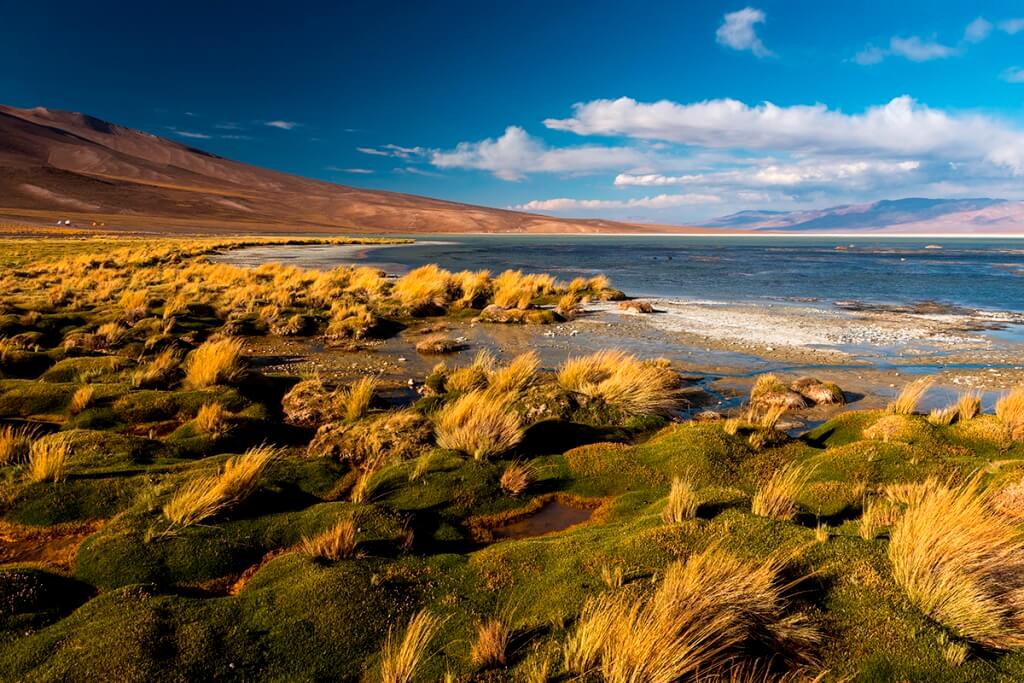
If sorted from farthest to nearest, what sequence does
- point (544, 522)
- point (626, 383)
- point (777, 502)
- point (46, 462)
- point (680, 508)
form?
point (626, 383), point (544, 522), point (46, 462), point (777, 502), point (680, 508)

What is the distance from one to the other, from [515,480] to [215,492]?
150 inches

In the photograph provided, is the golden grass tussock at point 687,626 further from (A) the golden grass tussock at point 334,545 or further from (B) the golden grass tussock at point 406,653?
(A) the golden grass tussock at point 334,545

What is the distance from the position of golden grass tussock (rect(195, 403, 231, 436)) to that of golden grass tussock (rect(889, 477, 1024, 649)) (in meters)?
9.58

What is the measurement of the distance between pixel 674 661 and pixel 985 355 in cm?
1865

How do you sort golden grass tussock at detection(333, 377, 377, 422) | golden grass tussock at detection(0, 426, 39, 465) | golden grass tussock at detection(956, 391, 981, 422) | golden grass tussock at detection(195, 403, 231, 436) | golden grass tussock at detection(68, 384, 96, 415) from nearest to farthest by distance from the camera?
golden grass tussock at detection(0, 426, 39, 465) < golden grass tussock at detection(195, 403, 231, 436) < golden grass tussock at detection(956, 391, 981, 422) < golden grass tussock at detection(68, 384, 96, 415) < golden grass tussock at detection(333, 377, 377, 422)

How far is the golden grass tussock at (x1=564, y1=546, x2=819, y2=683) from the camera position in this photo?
369 centimetres

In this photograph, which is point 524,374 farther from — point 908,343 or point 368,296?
point 368,296

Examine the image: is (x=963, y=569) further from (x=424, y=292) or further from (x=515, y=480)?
(x=424, y=292)

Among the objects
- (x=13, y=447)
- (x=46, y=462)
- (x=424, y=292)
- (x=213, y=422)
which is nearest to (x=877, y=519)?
(x=213, y=422)

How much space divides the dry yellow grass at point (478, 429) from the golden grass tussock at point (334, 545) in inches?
119

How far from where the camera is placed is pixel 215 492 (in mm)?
6551

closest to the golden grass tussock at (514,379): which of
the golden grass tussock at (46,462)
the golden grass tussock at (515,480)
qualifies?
the golden grass tussock at (515,480)

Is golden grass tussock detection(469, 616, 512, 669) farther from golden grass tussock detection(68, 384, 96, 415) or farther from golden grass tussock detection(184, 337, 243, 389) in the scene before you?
golden grass tussock detection(184, 337, 243, 389)

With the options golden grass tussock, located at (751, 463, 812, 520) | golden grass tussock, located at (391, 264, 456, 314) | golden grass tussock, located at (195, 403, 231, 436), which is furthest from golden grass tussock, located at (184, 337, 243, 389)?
golden grass tussock, located at (751, 463, 812, 520)
